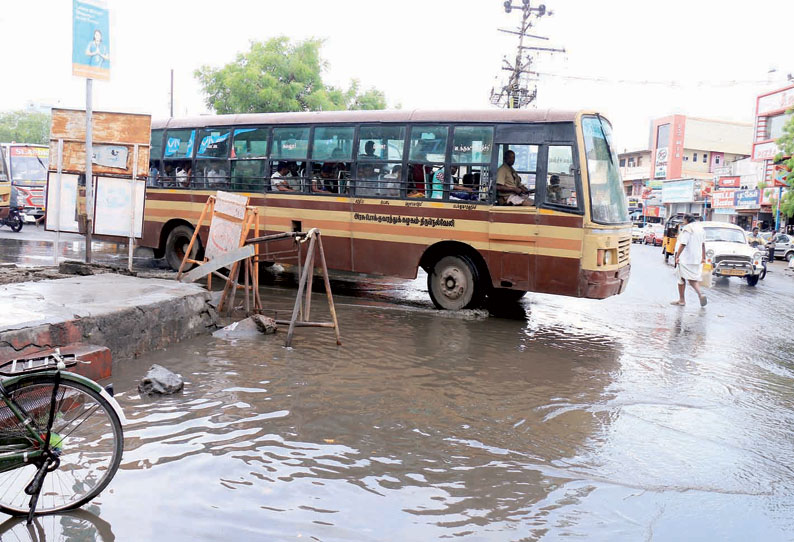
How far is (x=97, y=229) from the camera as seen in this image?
1005 cm

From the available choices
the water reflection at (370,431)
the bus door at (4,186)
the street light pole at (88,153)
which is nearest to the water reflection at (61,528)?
the water reflection at (370,431)

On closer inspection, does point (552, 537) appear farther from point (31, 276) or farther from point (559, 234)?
point (31, 276)

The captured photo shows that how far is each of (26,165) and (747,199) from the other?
129ft

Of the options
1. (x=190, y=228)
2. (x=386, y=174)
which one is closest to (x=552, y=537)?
(x=386, y=174)

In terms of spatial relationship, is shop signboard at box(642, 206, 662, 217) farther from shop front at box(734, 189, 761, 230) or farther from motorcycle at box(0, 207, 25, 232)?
motorcycle at box(0, 207, 25, 232)

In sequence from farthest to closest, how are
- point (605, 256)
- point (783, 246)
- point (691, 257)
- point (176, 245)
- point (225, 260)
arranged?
point (783, 246) → point (176, 245) → point (691, 257) → point (605, 256) → point (225, 260)

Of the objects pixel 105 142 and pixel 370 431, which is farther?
pixel 105 142

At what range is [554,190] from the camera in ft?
30.0

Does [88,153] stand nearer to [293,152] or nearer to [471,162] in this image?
[293,152]

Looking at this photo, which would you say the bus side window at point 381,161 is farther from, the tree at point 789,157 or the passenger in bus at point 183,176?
the tree at point 789,157

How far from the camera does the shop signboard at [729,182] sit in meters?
43.0

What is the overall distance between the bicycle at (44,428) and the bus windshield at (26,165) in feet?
79.6

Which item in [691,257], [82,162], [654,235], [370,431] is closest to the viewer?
[370,431]

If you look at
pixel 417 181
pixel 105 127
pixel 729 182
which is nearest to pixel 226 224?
pixel 105 127
